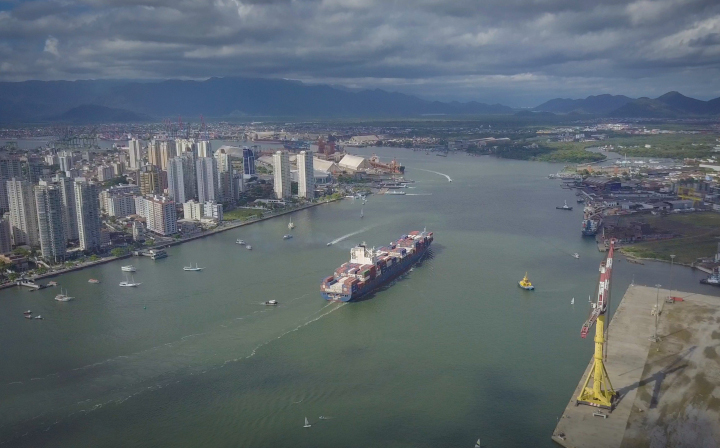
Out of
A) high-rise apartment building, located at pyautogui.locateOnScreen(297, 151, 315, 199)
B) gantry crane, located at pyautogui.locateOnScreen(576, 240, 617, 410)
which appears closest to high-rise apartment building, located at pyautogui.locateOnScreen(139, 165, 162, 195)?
high-rise apartment building, located at pyautogui.locateOnScreen(297, 151, 315, 199)

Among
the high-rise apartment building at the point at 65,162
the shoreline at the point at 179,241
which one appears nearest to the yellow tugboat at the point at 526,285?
the shoreline at the point at 179,241

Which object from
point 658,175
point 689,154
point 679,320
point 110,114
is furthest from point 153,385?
point 110,114

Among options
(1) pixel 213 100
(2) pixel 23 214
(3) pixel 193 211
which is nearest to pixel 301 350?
(2) pixel 23 214

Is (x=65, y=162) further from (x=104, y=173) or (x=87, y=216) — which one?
(x=87, y=216)

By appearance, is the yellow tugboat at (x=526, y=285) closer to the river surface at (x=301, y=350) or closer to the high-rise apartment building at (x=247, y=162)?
the river surface at (x=301, y=350)

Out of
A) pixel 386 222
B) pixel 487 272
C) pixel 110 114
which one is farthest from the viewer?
pixel 110 114

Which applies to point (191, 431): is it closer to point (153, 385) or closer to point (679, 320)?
point (153, 385)
